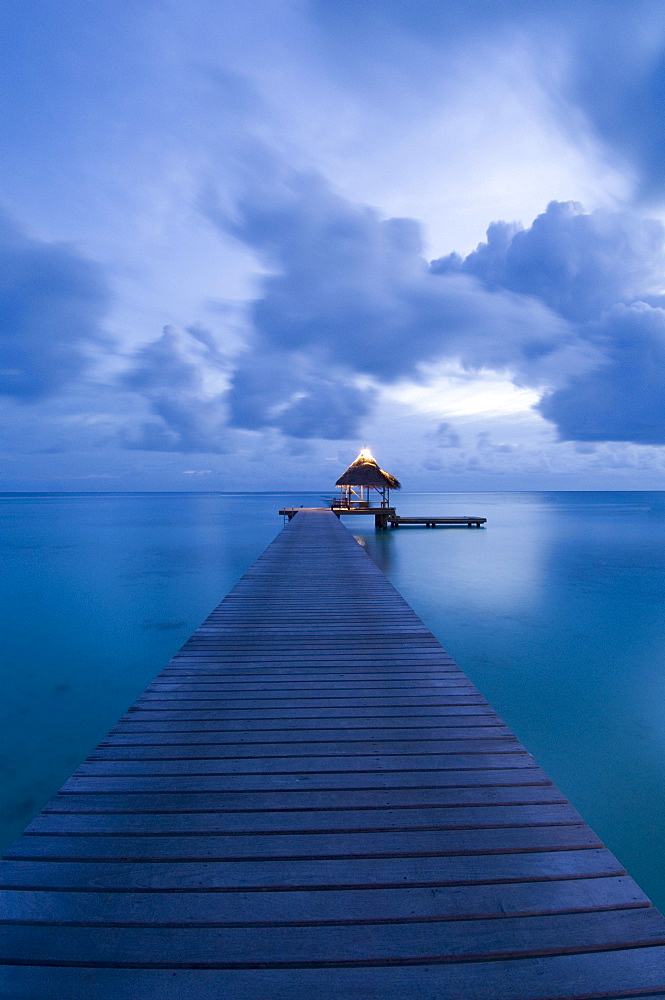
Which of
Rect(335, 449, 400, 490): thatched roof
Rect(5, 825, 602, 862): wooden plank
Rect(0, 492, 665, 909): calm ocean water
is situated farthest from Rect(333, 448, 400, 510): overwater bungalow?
Rect(5, 825, 602, 862): wooden plank

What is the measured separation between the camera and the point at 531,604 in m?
12.5

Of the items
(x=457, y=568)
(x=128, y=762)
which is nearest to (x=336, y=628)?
(x=128, y=762)

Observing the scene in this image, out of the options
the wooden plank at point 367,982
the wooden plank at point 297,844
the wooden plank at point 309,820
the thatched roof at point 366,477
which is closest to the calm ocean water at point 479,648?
the wooden plank at point 309,820

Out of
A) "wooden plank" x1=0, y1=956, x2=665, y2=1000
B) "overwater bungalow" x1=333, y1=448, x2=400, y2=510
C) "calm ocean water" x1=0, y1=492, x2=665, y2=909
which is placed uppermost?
"overwater bungalow" x1=333, y1=448, x2=400, y2=510

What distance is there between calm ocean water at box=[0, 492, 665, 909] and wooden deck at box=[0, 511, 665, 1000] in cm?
273

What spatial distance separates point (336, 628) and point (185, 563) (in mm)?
15123

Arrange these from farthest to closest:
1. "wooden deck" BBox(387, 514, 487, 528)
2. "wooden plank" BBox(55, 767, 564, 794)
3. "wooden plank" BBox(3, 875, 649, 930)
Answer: "wooden deck" BBox(387, 514, 487, 528) < "wooden plank" BBox(55, 767, 564, 794) < "wooden plank" BBox(3, 875, 649, 930)

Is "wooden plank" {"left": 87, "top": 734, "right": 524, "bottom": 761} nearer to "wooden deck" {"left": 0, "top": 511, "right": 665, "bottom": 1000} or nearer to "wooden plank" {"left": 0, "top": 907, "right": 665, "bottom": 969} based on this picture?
"wooden deck" {"left": 0, "top": 511, "right": 665, "bottom": 1000}

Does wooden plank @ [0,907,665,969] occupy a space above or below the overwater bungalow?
below

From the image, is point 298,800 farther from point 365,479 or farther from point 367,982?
point 365,479

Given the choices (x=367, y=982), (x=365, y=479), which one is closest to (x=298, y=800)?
(x=367, y=982)

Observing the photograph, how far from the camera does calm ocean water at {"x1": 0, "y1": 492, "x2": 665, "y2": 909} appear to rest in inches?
206

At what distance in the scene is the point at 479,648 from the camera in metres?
9.20

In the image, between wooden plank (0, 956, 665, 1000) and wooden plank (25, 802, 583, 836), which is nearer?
wooden plank (0, 956, 665, 1000)
